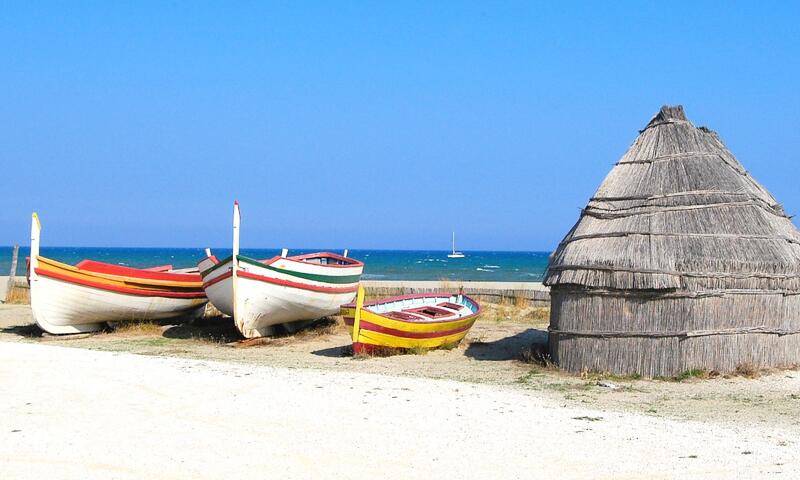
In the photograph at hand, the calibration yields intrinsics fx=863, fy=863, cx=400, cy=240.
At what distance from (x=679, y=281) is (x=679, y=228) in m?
1.07

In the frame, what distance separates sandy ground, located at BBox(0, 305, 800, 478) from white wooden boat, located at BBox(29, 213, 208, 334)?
351 centimetres

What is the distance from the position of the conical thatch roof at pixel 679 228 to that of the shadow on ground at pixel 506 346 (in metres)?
2.66

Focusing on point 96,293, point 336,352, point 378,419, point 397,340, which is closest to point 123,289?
point 96,293

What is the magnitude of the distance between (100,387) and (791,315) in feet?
36.4

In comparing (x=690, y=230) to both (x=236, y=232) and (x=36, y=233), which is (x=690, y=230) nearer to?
(x=236, y=232)

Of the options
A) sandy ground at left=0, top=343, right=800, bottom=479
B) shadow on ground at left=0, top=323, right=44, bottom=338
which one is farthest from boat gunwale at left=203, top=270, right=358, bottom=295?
sandy ground at left=0, top=343, right=800, bottom=479

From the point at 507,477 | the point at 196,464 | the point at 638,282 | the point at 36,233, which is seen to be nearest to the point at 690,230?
the point at 638,282

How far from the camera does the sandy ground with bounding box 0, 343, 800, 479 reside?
319 inches

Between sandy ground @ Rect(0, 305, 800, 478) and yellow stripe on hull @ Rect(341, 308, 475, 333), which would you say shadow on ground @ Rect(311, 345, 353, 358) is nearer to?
yellow stripe on hull @ Rect(341, 308, 475, 333)

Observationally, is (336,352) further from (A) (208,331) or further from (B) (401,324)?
(A) (208,331)

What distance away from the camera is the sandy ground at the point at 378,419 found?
325 inches

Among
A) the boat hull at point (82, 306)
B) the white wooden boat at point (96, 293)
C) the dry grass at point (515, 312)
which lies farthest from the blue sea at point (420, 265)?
the boat hull at point (82, 306)

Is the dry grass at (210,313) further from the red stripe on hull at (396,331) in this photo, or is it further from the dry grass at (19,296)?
the red stripe on hull at (396,331)

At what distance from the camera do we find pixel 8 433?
916cm
